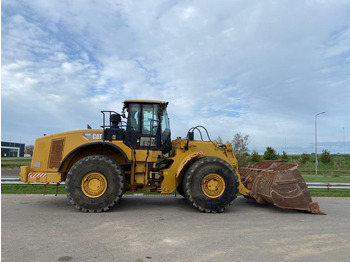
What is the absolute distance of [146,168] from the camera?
7.09 meters

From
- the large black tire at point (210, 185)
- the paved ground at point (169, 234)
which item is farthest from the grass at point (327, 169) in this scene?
the large black tire at point (210, 185)

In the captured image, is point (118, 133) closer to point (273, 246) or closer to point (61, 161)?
point (61, 161)

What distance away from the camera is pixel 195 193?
6695 mm

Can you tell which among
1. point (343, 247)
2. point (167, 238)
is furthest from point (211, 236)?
point (343, 247)

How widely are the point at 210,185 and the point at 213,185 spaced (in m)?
0.08

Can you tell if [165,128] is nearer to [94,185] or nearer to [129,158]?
[129,158]

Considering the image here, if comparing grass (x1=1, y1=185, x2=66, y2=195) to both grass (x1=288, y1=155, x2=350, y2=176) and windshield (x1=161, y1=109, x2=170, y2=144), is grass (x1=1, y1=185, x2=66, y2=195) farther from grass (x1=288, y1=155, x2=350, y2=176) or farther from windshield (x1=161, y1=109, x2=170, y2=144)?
grass (x1=288, y1=155, x2=350, y2=176)

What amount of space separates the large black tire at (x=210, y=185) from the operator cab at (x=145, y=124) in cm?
122

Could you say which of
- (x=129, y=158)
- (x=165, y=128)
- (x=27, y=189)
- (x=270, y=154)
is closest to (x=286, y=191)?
(x=165, y=128)

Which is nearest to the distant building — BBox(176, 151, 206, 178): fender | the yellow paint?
the yellow paint

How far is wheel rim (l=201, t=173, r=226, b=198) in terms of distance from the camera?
6.77 m

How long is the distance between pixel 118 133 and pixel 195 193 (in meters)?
2.57

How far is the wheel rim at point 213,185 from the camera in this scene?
22.2ft

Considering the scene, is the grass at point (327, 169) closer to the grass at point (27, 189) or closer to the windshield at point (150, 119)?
the windshield at point (150, 119)
